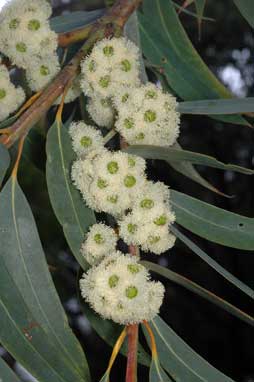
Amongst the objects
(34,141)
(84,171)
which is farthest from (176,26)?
(84,171)

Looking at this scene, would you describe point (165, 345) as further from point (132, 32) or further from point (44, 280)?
point (132, 32)

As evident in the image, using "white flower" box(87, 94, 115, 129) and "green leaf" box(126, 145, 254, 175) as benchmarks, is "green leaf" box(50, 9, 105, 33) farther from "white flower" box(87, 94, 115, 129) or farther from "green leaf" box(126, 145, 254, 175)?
"green leaf" box(126, 145, 254, 175)

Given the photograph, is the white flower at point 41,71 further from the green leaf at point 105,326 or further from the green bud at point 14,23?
the green leaf at point 105,326

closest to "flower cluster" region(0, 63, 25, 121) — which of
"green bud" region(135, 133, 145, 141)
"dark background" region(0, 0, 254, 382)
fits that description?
"green bud" region(135, 133, 145, 141)

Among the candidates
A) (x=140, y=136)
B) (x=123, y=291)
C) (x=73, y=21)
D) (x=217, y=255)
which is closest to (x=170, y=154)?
(x=140, y=136)

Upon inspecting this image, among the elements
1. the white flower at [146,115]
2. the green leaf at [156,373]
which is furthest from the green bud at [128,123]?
the green leaf at [156,373]
